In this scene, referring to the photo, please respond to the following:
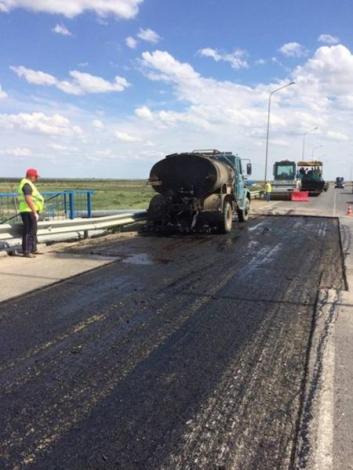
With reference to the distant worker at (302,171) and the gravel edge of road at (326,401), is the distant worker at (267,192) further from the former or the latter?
the gravel edge of road at (326,401)

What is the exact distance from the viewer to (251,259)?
9.97 metres

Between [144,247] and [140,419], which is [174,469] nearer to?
[140,419]

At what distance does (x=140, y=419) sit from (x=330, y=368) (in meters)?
1.90

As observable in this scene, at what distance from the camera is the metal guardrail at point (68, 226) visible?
995 centimetres

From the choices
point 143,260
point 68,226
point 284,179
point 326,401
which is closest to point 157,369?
point 326,401

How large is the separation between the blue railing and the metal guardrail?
1.45 m

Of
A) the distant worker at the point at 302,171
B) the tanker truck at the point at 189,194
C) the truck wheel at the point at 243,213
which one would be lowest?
the truck wheel at the point at 243,213

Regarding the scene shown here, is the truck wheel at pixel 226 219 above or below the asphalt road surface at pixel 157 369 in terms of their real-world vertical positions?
above

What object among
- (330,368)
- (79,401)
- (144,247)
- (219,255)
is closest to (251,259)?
(219,255)

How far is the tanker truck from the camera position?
1373 centimetres

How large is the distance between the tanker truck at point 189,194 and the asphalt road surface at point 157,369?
5.65 m

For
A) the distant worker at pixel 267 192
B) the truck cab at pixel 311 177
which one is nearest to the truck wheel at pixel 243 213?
the distant worker at pixel 267 192

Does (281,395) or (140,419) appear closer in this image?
(140,419)

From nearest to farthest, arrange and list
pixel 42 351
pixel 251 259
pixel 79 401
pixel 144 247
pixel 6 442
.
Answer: pixel 6 442 → pixel 79 401 → pixel 42 351 → pixel 251 259 → pixel 144 247
